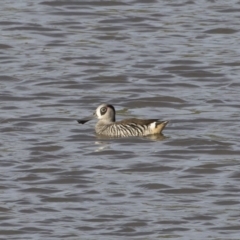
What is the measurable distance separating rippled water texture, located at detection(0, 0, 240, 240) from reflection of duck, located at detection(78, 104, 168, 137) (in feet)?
0.41

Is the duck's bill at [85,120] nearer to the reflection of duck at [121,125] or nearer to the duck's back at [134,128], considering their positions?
the reflection of duck at [121,125]

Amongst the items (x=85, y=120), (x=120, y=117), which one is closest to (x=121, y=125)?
(x=85, y=120)

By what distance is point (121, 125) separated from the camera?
1647 centimetres

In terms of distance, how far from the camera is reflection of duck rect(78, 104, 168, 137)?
16281mm

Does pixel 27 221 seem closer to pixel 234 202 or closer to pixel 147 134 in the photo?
pixel 234 202

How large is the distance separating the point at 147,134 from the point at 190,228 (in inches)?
165

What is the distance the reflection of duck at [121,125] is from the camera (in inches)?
641

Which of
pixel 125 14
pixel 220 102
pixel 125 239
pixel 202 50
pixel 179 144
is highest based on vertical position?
pixel 125 14

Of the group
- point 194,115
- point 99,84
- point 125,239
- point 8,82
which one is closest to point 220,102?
point 194,115

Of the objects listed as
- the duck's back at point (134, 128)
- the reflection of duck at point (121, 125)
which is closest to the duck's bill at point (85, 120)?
the reflection of duck at point (121, 125)

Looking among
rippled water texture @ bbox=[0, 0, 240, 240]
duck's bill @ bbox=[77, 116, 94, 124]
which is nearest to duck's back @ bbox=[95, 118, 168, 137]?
rippled water texture @ bbox=[0, 0, 240, 240]

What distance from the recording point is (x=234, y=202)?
13.1 metres

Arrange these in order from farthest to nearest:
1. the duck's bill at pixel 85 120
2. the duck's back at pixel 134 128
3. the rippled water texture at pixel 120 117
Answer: the duck's bill at pixel 85 120 → the duck's back at pixel 134 128 → the rippled water texture at pixel 120 117

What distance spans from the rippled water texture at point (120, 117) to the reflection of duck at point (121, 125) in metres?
0.12
